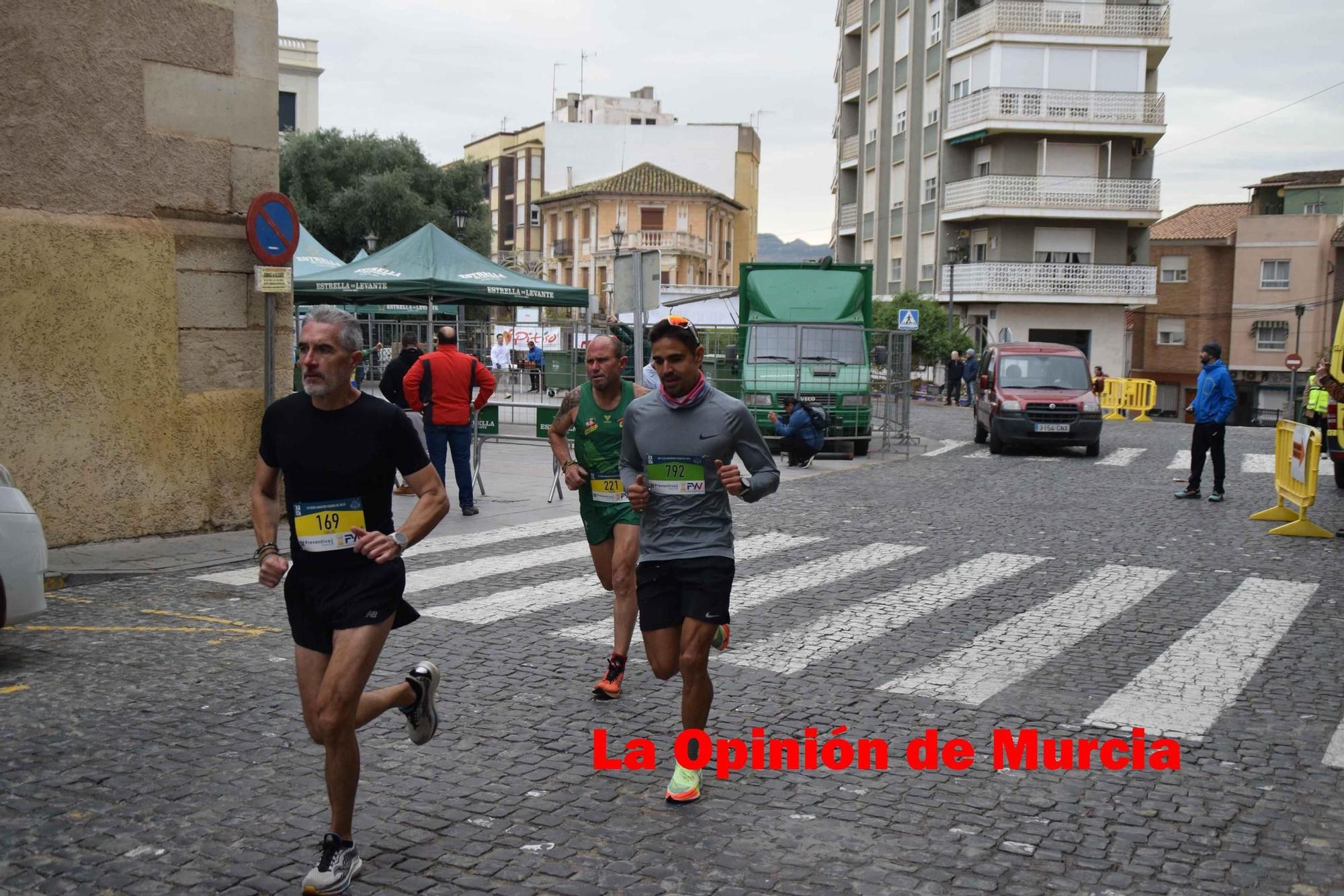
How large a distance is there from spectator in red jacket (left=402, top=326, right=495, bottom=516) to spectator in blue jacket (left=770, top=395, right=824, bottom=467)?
6.68 metres

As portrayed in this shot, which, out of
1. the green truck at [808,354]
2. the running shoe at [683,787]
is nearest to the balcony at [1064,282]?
the green truck at [808,354]

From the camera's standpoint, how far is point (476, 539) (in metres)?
11.9

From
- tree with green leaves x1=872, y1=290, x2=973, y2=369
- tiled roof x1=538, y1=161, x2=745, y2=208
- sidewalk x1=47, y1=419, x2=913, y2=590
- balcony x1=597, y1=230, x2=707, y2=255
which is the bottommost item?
sidewalk x1=47, y1=419, x2=913, y2=590

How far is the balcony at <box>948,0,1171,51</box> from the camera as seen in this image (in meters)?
47.4

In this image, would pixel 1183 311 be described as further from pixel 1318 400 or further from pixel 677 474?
pixel 677 474

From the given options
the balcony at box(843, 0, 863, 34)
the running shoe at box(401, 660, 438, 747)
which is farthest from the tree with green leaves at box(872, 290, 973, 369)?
the running shoe at box(401, 660, 438, 747)

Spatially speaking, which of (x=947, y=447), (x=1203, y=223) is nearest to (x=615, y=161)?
(x=1203, y=223)

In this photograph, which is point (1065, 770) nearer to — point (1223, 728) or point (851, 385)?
point (1223, 728)

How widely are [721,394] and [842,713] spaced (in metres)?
1.80

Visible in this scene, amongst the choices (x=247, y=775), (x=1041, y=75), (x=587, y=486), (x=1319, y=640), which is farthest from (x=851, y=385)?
(x=1041, y=75)

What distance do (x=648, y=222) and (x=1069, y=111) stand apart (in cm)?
3825

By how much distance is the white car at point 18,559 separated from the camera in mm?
6938

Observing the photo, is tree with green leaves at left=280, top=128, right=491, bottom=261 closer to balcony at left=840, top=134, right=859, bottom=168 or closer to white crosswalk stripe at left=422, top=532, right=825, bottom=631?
balcony at left=840, top=134, right=859, bottom=168

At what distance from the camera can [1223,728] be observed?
614 centimetres
